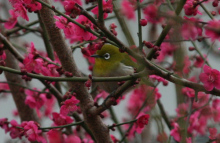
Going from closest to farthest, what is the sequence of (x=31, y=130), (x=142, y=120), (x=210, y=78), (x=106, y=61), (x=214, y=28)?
1. (x=214, y=28)
2. (x=210, y=78)
3. (x=31, y=130)
4. (x=142, y=120)
5. (x=106, y=61)

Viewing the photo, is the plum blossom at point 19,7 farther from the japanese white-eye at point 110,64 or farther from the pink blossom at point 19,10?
the japanese white-eye at point 110,64

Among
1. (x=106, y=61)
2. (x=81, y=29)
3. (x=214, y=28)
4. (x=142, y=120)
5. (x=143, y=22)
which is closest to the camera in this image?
(x=214, y=28)

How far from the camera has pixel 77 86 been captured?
302 centimetres

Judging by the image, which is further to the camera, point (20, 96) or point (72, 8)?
point (20, 96)

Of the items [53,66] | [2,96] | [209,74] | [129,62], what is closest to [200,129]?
[129,62]

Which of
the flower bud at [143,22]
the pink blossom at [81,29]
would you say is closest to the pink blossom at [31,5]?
the pink blossom at [81,29]

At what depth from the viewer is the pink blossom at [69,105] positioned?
9.10ft

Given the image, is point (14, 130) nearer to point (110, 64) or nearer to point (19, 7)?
point (19, 7)

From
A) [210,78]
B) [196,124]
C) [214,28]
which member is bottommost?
[214,28]

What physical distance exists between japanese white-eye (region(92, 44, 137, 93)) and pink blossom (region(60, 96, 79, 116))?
1065 millimetres

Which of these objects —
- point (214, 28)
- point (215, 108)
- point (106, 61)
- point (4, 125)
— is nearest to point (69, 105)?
point (4, 125)

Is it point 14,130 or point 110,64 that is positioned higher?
point 110,64

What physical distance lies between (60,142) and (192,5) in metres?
1.55

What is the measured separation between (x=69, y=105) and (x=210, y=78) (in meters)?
1.06
